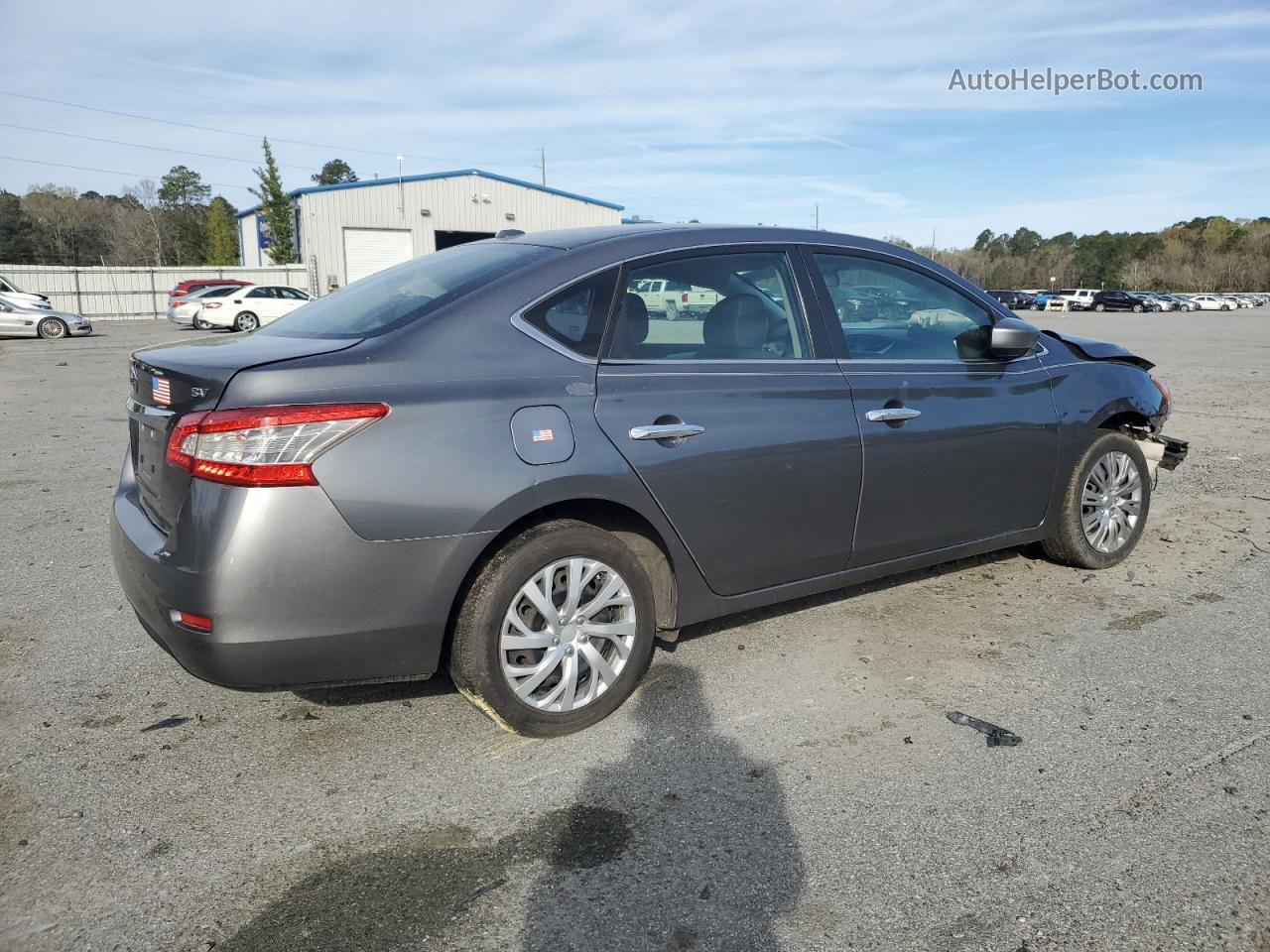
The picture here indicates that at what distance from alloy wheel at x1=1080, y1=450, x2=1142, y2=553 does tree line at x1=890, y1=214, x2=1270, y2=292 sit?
324ft

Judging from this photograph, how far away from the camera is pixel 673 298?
3.64m

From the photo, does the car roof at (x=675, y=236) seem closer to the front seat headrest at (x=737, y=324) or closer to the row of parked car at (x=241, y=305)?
the front seat headrest at (x=737, y=324)

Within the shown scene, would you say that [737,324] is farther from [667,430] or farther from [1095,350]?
[1095,350]

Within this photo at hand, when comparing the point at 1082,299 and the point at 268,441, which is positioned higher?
the point at 1082,299

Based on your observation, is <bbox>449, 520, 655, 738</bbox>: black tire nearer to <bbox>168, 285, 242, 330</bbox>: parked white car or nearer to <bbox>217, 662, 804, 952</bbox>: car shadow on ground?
<bbox>217, 662, 804, 952</bbox>: car shadow on ground

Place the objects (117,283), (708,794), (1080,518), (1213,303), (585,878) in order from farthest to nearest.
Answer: (1213,303) → (117,283) → (1080,518) → (708,794) → (585,878)

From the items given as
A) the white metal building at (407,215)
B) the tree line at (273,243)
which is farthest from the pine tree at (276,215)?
the white metal building at (407,215)

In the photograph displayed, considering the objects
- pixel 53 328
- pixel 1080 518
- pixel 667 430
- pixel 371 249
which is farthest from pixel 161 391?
pixel 371 249

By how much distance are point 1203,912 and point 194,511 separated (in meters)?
→ 2.86

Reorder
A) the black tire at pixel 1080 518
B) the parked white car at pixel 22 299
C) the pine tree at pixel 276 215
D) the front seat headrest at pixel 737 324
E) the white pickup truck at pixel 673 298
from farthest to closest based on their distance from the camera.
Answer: the pine tree at pixel 276 215, the parked white car at pixel 22 299, the black tire at pixel 1080 518, the front seat headrest at pixel 737 324, the white pickup truck at pixel 673 298

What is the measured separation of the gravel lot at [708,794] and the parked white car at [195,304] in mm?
29120

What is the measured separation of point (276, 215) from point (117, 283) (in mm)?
14403

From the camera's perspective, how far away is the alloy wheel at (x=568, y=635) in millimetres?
3131

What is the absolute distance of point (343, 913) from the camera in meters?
2.40
